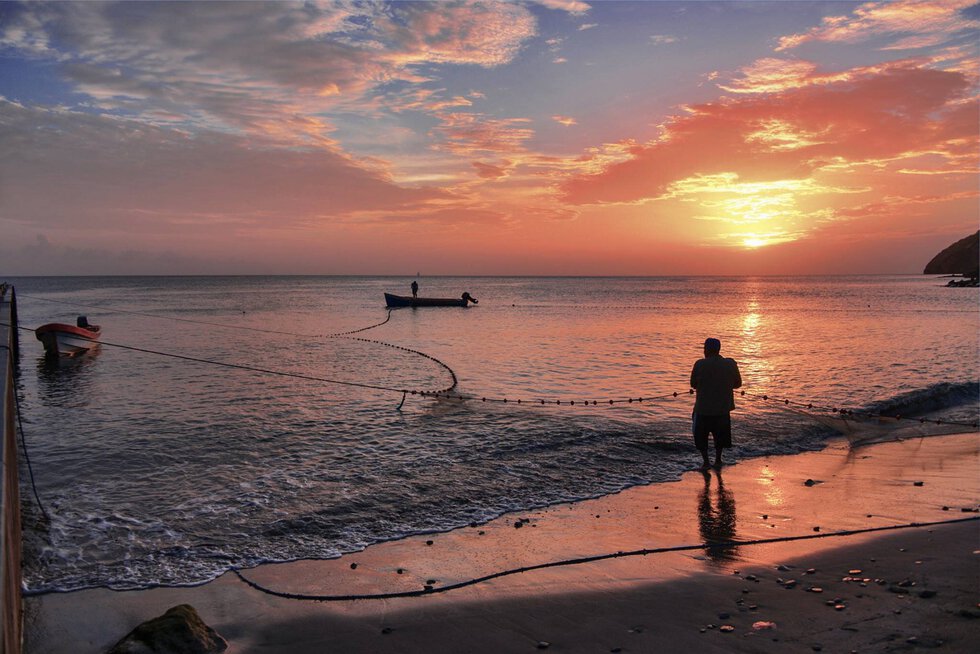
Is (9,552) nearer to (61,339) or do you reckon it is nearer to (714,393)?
(714,393)

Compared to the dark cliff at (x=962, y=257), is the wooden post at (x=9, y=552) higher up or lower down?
lower down

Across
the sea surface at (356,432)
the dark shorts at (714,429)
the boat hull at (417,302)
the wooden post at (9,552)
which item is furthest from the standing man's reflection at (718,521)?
the boat hull at (417,302)

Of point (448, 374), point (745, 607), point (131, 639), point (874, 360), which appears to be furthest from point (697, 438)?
point (874, 360)

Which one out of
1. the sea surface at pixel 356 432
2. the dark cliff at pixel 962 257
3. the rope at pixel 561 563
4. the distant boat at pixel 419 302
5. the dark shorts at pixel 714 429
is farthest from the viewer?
the dark cliff at pixel 962 257

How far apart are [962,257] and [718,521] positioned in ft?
660

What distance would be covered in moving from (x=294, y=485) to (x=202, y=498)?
1278 millimetres

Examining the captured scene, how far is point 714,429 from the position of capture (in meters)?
10.2

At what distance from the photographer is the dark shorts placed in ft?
33.3

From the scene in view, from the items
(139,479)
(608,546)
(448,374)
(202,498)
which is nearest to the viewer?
(608,546)

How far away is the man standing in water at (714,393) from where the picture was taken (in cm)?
995

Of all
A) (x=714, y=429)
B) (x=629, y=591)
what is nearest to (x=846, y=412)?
(x=714, y=429)

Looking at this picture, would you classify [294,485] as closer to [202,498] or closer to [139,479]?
[202,498]

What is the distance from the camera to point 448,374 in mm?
21156

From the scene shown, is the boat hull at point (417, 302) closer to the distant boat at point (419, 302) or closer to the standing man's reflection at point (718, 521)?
the distant boat at point (419, 302)
